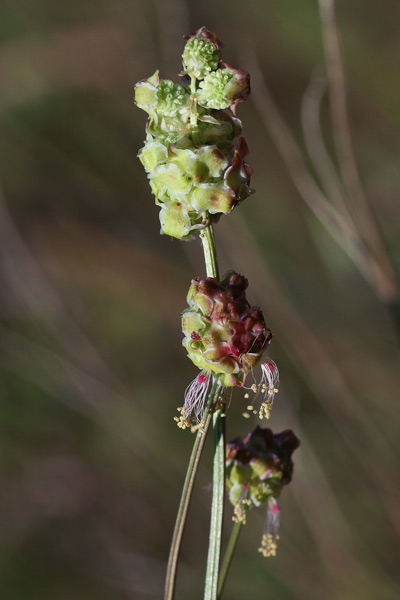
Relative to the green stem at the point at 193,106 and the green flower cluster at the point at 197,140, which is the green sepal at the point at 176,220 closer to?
the green flower cluster at the point at 197,140

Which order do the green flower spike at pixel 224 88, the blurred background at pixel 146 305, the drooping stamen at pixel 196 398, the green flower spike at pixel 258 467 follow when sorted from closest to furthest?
the green flower spike at pixel 224 88, the drooping stamen at pixel 196 398, the green flower spike at pixel 258 467, the blurred background at pixel 146 305

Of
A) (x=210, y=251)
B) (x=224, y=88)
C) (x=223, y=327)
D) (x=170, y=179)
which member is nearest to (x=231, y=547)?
(x=223, y=327)

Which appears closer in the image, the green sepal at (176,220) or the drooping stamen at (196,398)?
the green sepal at (176,220)

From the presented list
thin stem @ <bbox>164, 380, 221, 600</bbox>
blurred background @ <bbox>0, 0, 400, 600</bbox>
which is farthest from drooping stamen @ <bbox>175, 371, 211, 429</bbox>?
blurred background @ <bbox>0, 0, 400, 600</bbox>

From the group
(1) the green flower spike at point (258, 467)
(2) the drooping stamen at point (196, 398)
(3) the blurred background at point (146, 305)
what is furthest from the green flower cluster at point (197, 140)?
(3) the blurred background at point (146, 305)

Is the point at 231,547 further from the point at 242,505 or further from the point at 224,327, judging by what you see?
the point at 224,327

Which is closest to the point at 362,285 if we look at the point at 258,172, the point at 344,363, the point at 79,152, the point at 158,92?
the point at 344,363

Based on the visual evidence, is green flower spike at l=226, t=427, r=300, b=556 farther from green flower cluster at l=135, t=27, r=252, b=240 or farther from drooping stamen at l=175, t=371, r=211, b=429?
green flower cluster at l=135, t=27, r=252, b=240
